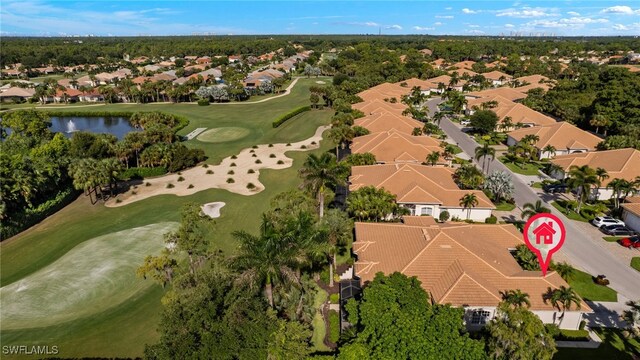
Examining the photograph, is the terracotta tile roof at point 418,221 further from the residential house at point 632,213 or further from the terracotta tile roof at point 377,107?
the terracotta tile roof at point 377,107

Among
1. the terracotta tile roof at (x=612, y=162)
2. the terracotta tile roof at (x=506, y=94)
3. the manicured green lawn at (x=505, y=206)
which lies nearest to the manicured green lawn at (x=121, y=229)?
the manicured green lawn at (x=505, y=206)

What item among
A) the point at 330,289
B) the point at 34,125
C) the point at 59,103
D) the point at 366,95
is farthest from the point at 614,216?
the point at 59,103

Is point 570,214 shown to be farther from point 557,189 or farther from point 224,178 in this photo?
point 224,178

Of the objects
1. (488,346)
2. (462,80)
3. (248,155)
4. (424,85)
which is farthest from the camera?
(462,80)

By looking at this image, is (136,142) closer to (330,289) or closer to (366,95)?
(330,289)

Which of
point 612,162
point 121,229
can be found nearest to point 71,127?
point 121,229

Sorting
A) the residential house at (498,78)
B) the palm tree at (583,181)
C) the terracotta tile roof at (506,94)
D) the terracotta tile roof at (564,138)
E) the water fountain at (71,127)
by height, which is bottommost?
the water fountain at (71,127)
